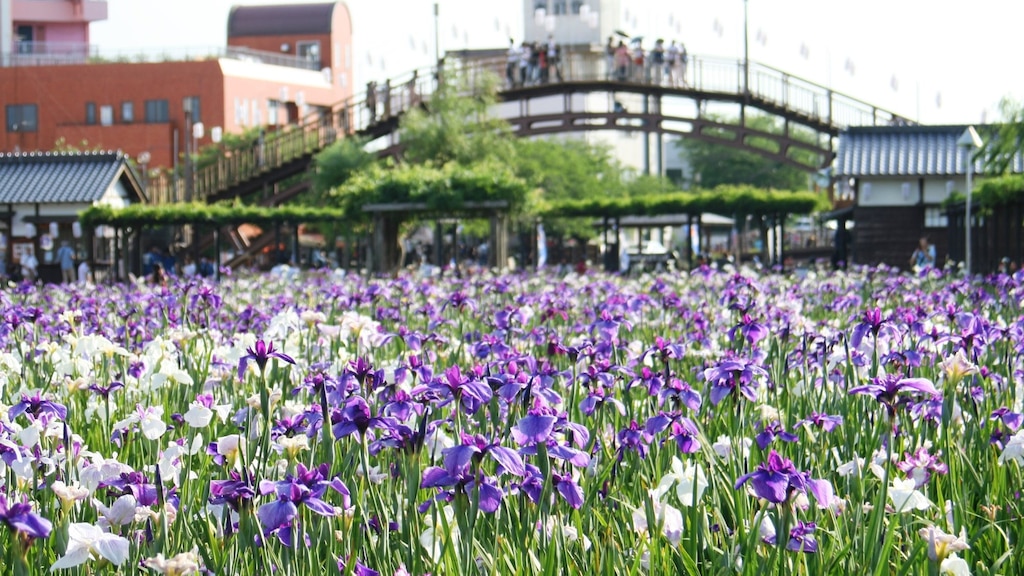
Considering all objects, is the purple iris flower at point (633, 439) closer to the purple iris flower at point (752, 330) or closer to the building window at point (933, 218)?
the purple iris flower at point (752, 330)

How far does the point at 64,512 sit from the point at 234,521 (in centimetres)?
48

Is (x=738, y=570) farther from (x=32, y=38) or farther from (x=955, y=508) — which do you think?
(x=32, y=38)

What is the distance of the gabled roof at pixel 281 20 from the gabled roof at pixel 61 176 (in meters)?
31.3

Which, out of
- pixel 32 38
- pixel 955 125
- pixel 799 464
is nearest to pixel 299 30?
pixel 32 38

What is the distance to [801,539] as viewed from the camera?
2797 millimetres

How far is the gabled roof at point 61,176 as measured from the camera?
35688 mm

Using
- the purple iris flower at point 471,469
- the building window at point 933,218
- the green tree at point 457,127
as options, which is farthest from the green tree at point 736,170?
the purple iris flower at point 471,469

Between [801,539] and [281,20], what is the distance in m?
68.1

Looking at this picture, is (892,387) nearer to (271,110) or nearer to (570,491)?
(570,491)

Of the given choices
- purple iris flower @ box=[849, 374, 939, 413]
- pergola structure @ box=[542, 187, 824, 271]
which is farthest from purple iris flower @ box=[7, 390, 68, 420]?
pergola structure @ box=[542, 187, 824, 271]

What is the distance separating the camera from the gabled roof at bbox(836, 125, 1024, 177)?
30656 millimetres

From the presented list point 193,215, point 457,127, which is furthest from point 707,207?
point 193,215

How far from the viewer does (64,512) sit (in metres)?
2.70

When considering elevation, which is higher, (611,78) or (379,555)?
(611,78)
